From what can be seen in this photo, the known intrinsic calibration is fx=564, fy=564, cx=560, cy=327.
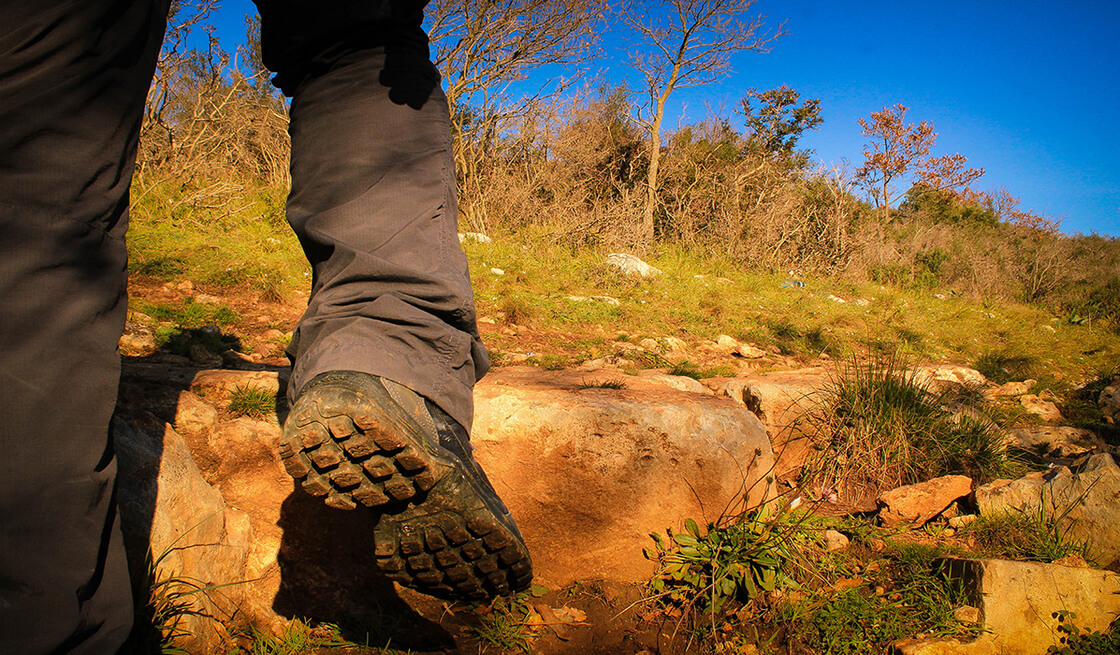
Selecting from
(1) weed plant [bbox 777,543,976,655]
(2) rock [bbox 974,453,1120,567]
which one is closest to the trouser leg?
(1) weed plant [bbox 777,543,976,655]

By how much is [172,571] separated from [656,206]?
9.81 metres

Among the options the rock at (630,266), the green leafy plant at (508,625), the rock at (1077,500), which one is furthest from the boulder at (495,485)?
the rock at (630,266)

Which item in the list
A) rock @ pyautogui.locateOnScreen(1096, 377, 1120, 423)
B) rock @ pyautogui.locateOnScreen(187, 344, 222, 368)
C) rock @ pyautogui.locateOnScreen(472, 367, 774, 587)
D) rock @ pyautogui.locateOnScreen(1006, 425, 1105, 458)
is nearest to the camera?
rock @ pyautogui.locateOnScreen(472, 367, 774, 587)

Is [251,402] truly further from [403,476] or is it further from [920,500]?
[920,500]

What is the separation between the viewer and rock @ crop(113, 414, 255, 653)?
1293 mm

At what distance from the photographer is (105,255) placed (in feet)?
2.67

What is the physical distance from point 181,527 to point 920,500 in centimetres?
248

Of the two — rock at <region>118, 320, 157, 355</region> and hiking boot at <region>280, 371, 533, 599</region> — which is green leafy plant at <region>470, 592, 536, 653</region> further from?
rock at <region>118, 320, 157, 355</region>

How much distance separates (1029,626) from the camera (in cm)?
163

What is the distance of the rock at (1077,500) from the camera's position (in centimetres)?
193

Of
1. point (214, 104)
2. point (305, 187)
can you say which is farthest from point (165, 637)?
point (214, 104)

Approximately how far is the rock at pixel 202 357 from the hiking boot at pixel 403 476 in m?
1.79

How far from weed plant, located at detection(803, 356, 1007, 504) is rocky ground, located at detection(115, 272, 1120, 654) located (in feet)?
0.35

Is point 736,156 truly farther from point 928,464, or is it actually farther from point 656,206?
point 928,464
